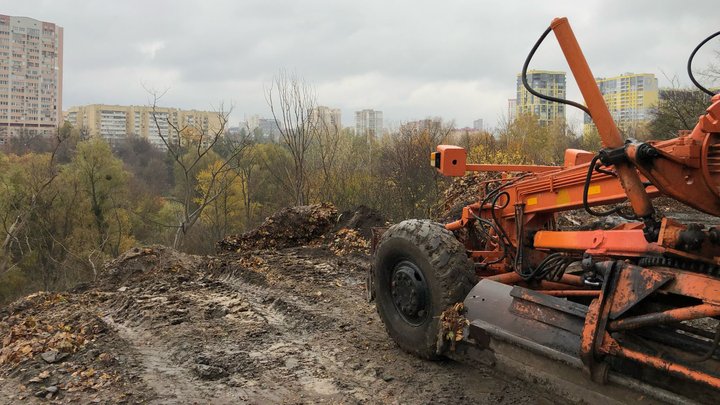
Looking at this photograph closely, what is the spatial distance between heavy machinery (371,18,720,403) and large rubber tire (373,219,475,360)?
12 mm

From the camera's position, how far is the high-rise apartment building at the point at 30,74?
63344 millimetres

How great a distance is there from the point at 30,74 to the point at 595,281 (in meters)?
75.8

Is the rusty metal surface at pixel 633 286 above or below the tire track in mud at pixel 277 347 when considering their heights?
above

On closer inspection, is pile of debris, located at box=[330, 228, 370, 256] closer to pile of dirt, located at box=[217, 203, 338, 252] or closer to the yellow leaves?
pile of dirt, located at box=[217, 203, 338, 252]

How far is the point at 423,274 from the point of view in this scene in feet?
14.9

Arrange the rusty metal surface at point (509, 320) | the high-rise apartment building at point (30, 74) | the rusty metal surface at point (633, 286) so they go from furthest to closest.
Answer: the high-rise apartment building at point (30, 74), the rusty metal surface at point (509, 320), the rusty metal surface at point (633, 286)

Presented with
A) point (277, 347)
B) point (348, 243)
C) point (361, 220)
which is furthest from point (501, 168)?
point (361, 220)

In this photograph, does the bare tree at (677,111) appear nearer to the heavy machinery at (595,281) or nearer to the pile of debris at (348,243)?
the pile of debris at (348,243)

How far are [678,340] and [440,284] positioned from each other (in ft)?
5.59

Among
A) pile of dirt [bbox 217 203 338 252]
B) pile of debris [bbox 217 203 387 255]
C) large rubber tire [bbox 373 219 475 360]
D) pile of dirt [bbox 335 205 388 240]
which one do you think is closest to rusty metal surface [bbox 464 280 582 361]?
large rubber tire [bbox 373 219 475 360]

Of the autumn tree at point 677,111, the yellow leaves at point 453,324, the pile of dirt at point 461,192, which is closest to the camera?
the yellow leaves at point 453,324

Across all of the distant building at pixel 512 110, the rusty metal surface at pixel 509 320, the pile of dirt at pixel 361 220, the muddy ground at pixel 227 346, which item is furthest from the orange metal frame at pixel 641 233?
the distant building at pixel 512 110

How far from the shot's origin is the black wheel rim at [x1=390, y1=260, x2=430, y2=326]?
14.9 ft

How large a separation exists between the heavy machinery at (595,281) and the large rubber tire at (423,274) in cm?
1
